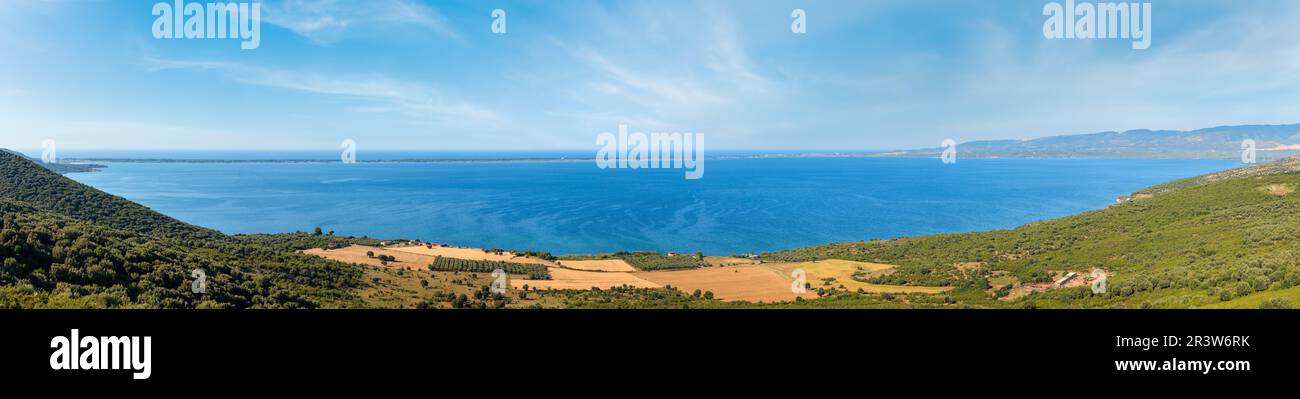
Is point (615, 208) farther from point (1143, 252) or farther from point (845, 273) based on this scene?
point (1143, 252)

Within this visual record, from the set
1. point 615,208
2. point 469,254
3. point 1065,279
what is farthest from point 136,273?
point 615,208

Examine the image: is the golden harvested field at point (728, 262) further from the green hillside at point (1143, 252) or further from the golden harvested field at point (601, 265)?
the golden harvested field at point (601, 265)

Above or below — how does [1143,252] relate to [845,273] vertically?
above

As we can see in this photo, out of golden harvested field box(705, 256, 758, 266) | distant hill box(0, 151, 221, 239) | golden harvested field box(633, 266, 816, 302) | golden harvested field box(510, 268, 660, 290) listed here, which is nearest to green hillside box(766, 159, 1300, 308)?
golden harvested field box(705, 256, 758, 266)

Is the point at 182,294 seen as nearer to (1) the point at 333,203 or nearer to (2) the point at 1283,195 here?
(2) the point at 1283,195

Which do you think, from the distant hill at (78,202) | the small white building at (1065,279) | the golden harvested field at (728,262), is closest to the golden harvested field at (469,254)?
the golden harvested field at (728,262)
